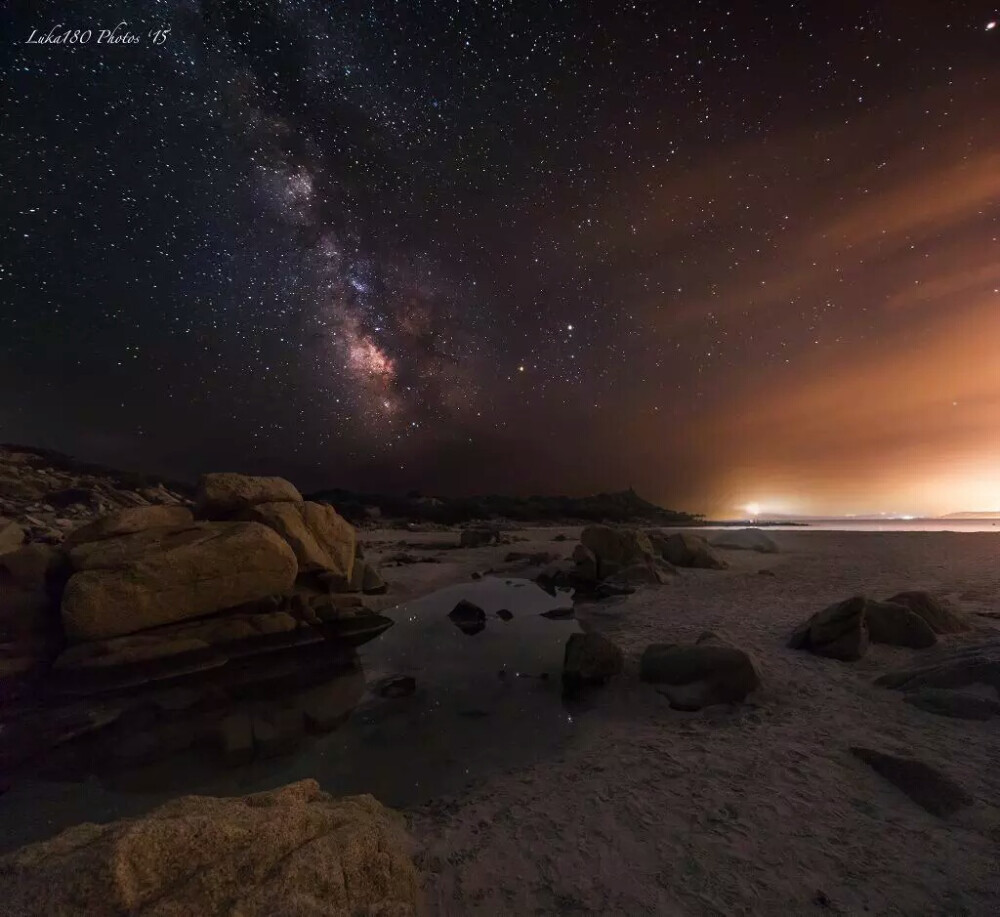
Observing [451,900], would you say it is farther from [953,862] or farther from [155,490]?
[155,490]

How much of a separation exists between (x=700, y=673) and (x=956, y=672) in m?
3.53

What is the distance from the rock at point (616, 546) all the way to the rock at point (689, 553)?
7.11 feet

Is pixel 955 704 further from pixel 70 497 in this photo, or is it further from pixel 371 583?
pixel 70 497

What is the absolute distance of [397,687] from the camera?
8164 mm

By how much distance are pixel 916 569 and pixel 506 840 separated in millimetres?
21104

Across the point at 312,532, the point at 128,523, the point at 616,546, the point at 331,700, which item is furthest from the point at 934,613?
the point at 128,523

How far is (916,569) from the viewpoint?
671 inches

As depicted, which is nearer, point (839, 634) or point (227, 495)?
point (839, 634)

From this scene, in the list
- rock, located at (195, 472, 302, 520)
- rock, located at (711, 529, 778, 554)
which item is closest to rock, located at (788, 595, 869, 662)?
rock, located at (195, 472, 302, 520)

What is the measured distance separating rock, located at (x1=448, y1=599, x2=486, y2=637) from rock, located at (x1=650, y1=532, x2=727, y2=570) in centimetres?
1304

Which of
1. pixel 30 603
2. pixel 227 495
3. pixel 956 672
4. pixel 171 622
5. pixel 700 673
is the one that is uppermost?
pixel 227 495

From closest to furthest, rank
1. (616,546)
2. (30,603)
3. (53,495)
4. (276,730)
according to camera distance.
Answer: (276,730)
(30,603)
(616,546)
(53,495)

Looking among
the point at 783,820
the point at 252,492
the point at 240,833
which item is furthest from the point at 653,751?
the point at 252,492

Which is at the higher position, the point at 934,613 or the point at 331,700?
the point at 934,613
